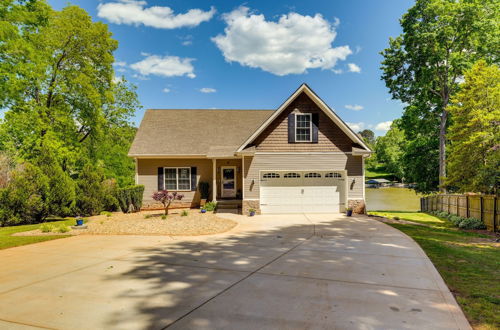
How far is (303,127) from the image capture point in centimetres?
1578

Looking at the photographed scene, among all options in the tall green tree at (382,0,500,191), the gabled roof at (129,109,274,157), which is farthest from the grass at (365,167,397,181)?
the gabled roof at (129,109,274,157)

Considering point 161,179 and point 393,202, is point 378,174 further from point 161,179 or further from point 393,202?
point 161,179

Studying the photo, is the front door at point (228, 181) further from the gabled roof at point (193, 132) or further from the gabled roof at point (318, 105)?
the gabled roof at point (318, 105)

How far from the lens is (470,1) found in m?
21.5

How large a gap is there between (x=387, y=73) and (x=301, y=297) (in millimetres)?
25750

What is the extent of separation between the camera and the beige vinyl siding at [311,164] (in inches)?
614

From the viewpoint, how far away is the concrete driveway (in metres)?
3.91

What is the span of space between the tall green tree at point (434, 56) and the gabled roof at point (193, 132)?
41.8ft

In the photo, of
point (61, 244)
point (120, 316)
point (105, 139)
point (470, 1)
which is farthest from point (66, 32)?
point (470, 1)

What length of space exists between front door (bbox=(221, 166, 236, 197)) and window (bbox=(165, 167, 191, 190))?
228cm

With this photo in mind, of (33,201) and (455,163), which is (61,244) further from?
(455,163)

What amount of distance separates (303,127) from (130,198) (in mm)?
11279

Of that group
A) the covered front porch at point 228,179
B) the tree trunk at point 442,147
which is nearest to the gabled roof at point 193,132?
the covered front porch at point 228,179

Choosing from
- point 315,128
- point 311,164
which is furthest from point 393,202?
point 315,128
